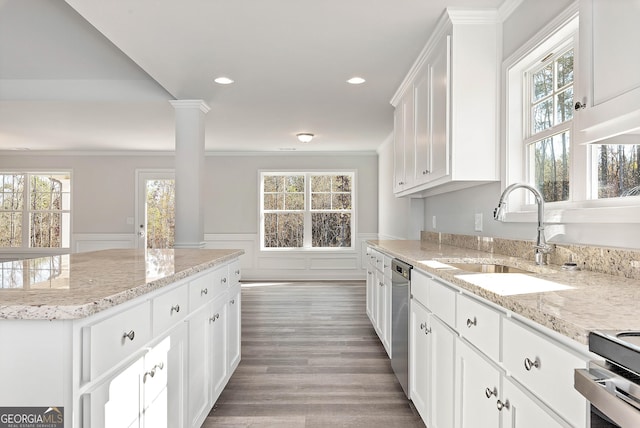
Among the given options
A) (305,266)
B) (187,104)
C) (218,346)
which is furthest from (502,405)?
(305,266)

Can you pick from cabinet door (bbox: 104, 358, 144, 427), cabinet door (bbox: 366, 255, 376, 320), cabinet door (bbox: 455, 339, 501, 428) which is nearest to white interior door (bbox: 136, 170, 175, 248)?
cabinet door (bbox: 366, 255, 376, 320)

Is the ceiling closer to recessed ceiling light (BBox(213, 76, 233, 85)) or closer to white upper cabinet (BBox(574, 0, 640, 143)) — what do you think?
recessed ceiling light (BBox(213, 76, 233, 85))

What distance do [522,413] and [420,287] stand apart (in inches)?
43.3

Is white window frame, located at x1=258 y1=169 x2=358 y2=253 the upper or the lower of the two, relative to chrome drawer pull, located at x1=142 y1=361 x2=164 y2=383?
upper

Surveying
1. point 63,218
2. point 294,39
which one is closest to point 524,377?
point 294,39

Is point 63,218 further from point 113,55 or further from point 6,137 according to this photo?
point 113,55

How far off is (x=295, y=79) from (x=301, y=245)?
459cm

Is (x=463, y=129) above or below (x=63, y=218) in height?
above

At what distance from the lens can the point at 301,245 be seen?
795 cm

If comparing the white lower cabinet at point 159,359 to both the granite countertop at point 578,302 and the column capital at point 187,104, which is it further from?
the column capital at point 187,104

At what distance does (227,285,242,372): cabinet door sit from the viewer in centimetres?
279

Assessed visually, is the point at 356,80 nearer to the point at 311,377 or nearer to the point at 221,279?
the point at 221,279

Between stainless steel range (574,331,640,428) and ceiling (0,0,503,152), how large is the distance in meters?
2.16

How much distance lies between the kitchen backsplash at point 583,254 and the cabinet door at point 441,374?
635 millimetres
